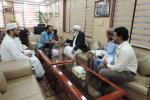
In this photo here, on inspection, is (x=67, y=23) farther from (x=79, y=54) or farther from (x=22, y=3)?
(x=22, y=3)

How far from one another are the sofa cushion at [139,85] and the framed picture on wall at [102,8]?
202cm

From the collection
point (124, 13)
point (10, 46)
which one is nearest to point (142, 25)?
point (124, 13)

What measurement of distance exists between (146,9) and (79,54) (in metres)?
1.92

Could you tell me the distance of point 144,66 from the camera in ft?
7.14

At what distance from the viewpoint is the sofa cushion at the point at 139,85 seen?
1.79m

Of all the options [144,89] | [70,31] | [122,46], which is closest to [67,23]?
[70,31]

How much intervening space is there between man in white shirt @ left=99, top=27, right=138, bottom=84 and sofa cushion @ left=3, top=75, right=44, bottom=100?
116 cm

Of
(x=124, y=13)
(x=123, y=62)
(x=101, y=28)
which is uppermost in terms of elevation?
(x=124, y=13)

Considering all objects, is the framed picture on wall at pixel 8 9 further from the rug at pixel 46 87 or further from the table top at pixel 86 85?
the table top at pixel 86 85

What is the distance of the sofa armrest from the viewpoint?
1950mm

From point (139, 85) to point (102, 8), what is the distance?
2450 mm

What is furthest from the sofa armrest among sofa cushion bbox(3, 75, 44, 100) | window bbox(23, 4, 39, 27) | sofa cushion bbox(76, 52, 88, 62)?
window bbox(23, 4, 39, 27)

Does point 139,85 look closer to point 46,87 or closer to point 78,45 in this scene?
point 46,87

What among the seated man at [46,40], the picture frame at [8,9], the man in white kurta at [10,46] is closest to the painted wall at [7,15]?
the picture frame at [8,9]
